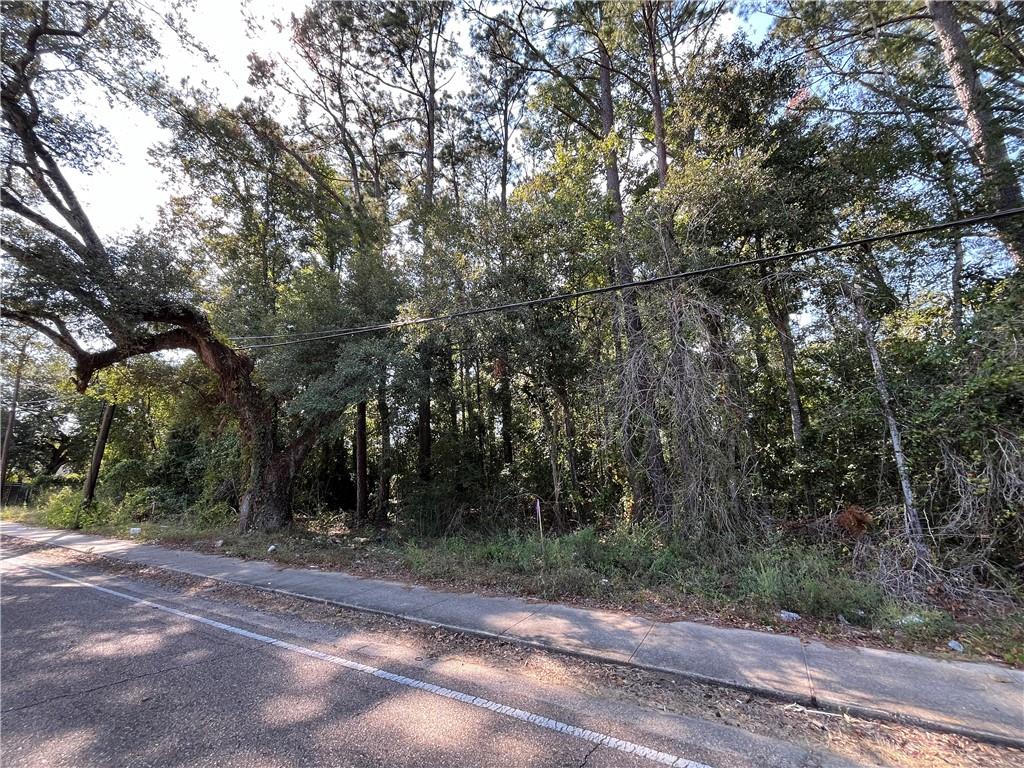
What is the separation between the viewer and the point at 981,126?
732 centimetres

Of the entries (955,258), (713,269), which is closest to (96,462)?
(713,269)

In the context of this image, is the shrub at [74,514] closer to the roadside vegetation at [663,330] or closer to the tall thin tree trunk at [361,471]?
the roadside vegetation at [663,330]

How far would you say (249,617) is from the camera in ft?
18.3

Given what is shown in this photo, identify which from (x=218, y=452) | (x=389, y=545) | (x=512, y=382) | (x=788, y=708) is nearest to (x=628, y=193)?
(x=512, y=382)

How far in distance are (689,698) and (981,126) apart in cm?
972

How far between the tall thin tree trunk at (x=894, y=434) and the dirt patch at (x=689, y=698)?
11.2 feet

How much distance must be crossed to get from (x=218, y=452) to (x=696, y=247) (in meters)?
16.3

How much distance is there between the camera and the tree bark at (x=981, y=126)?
21.6ft

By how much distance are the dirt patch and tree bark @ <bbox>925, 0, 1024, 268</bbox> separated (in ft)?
23.0

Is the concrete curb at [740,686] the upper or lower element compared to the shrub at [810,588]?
lower

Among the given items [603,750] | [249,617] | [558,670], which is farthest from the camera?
[249,617]

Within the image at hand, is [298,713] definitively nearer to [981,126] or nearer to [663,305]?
[663,305]

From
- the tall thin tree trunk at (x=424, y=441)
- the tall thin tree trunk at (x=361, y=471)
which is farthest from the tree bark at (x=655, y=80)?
the tall thin tree trunk at (x=361, y=471)

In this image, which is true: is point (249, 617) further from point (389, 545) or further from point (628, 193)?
point (628, 193)
